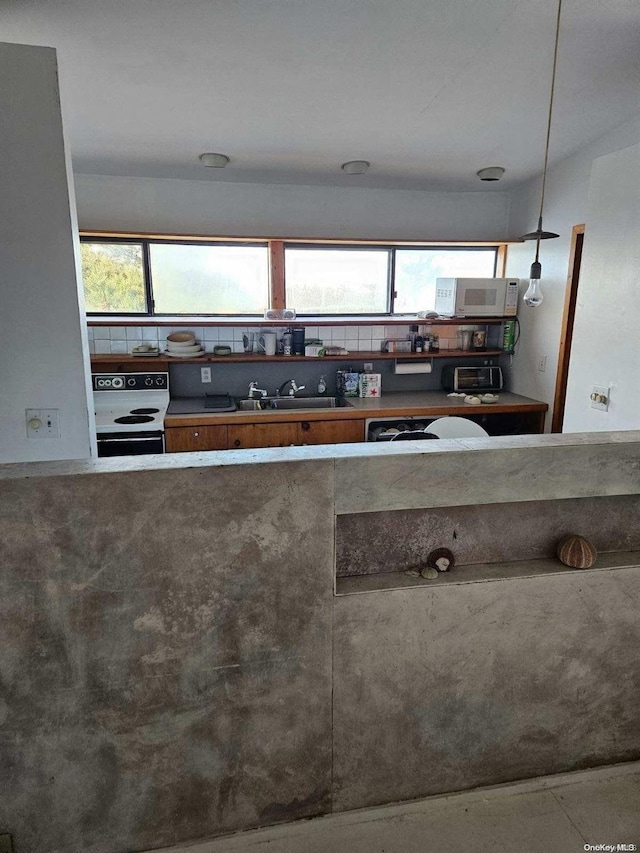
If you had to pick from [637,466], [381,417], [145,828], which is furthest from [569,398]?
[145,828]

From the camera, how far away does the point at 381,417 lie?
3.74 meters

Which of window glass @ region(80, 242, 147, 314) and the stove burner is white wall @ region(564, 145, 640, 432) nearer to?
the stove burner

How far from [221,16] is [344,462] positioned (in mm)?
1644

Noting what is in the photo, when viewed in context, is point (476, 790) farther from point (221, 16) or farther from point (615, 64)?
point (615, 64)

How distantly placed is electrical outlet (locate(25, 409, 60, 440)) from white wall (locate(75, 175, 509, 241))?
2177 mm

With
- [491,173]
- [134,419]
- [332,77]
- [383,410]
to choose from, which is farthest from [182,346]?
[491,173]

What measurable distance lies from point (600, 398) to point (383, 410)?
4.87ft

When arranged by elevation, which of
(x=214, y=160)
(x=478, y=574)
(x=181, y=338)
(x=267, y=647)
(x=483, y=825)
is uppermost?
(x=214, y=160)

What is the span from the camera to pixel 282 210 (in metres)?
3.95

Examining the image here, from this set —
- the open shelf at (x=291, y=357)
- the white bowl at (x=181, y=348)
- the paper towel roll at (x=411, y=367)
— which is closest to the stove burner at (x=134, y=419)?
the open shelf at (x=291, y=357)

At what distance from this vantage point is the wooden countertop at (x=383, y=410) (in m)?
3.50

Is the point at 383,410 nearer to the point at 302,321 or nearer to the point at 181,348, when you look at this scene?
the point at 302,321

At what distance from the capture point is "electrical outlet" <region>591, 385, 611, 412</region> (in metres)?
2.59

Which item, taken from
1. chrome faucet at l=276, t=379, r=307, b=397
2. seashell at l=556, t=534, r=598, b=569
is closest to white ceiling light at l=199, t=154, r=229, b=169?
chrome faucet at l=276, t=379, r=307, b=397
